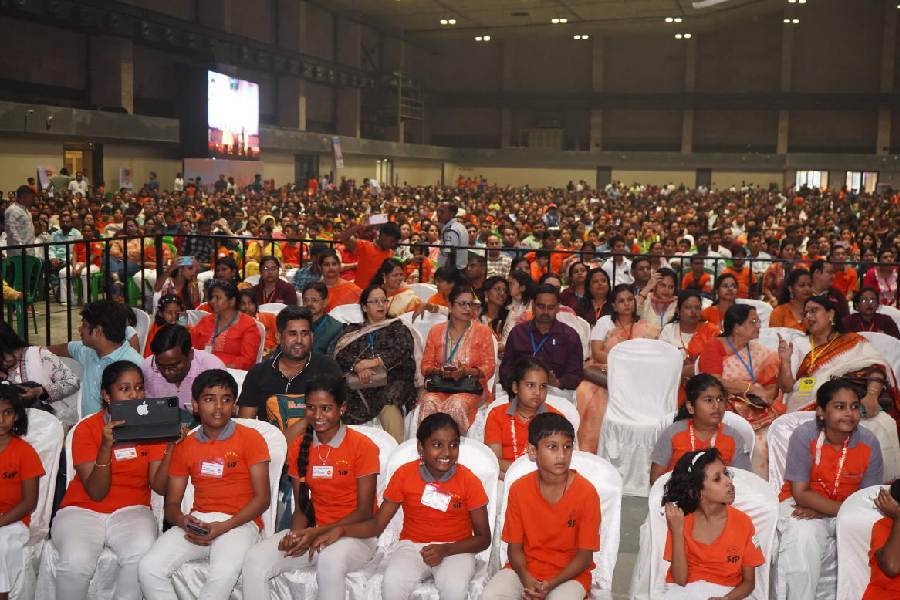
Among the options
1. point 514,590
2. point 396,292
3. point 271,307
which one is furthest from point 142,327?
point 514,590

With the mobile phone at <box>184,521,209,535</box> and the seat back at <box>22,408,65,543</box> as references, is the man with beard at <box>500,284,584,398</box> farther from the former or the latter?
the seat back at <box>22,408,65,543</box>

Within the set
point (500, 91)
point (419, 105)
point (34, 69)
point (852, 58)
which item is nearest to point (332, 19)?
point (419, 105)

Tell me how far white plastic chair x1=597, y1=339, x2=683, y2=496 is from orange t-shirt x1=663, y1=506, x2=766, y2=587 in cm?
178

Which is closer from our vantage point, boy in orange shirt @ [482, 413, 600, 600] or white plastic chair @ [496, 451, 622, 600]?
boy in orange shirt @ [482, 413, 600, 600]

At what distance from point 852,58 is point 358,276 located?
31415 millimetres

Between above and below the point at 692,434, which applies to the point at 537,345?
above

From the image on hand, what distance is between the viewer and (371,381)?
476 centimetres

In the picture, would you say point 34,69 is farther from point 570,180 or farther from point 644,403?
point 570,180

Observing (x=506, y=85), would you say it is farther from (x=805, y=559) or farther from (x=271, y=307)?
(x=805, y=559)

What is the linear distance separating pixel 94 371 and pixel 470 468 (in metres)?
2.15

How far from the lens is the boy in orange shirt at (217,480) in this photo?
361 cm

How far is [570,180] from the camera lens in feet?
117

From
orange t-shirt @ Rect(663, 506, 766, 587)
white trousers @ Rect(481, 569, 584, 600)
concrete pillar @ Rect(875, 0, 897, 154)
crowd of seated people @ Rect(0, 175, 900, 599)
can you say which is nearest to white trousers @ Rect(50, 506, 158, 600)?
crowd of seated people @ Rect(0, 175, 900, 599)

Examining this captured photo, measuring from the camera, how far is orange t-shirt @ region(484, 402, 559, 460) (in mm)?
4184
